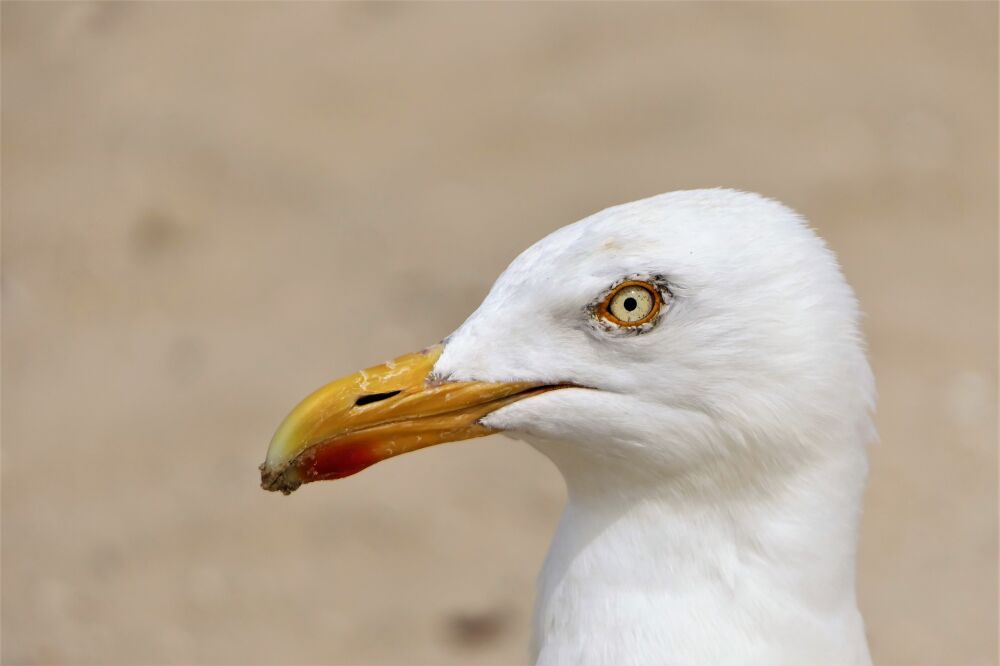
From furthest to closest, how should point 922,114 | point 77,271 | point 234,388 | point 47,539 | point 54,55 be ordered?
point 54,55
point 922,114
point 77,271
point 234,388
point 47,539

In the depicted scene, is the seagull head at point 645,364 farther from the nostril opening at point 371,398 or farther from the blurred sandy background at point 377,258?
the blurred sandy background at point 377,258

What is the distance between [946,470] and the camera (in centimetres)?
601

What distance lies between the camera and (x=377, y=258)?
283 inches

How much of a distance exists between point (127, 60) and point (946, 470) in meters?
5.94

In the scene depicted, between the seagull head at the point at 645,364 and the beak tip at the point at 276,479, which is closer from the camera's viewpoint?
the seagull head at the point at 645,364

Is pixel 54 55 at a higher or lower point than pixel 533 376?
higher

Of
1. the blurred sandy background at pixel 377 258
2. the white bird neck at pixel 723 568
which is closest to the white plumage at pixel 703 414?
the white bird neck at pixel 723 568

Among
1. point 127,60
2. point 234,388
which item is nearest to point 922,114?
point 234,388

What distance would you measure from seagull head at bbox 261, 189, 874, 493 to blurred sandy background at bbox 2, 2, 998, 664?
9.67 ft

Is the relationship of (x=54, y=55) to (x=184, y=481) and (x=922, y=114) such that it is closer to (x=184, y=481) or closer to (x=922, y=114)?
(x=184, y=481)

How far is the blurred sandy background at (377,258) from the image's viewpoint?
18.6ft

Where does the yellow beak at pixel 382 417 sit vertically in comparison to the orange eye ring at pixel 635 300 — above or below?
below

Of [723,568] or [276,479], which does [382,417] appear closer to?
[276,479]

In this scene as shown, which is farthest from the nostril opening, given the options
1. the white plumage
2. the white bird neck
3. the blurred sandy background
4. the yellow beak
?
the blurred sandy background
